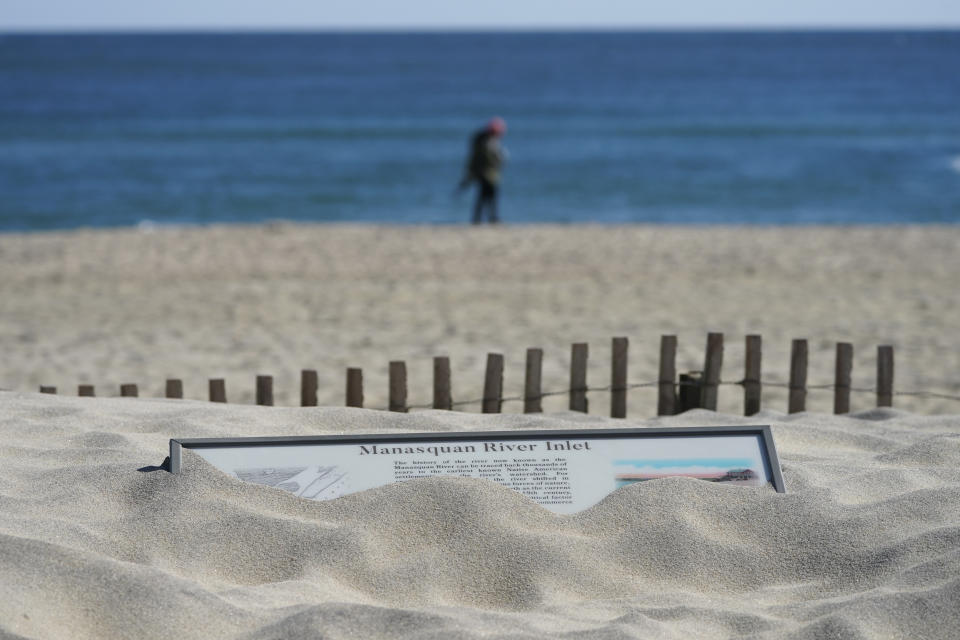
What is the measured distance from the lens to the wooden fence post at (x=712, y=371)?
4906 mm

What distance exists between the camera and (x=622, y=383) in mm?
5012

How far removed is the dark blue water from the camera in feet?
69.4

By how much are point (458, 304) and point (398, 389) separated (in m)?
4.88

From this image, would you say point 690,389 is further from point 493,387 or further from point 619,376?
point 493,387

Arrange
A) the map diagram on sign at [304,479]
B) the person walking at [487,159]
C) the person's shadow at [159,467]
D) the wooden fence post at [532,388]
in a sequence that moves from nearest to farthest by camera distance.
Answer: the map diagram on sign at [304,479] → the person's shadow at [159,467] → the wooden fence post at [532,388] → the person walking at [487,159]

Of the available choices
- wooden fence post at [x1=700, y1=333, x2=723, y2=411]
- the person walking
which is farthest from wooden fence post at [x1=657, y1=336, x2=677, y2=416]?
the person walking

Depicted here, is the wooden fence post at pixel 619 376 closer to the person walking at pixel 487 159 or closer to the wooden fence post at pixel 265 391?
the wooden fence post at pixel 265 391

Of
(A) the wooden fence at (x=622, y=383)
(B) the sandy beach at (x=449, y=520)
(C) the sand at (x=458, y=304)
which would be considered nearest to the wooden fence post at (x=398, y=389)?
(A) the wooden fence at (x=622, y=383)

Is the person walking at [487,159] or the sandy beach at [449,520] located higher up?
the person walking at [487,159]

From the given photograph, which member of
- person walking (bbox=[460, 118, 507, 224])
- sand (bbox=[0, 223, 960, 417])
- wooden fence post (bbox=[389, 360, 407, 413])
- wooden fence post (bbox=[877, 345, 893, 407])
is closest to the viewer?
wooden fence post (bbox=[389, 360, 407, 413])

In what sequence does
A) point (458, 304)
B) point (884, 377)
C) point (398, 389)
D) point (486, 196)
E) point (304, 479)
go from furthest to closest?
1. point (486, 196)
2. point (458, 304)
3. point (884, 377)
4. point (398, 389)
5. point (304, 479)

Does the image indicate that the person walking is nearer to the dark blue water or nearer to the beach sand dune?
the dark blue water

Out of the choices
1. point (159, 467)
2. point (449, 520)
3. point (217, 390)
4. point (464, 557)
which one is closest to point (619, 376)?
point (217, 390)

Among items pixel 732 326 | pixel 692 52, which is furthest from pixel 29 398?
pixel 692 52
